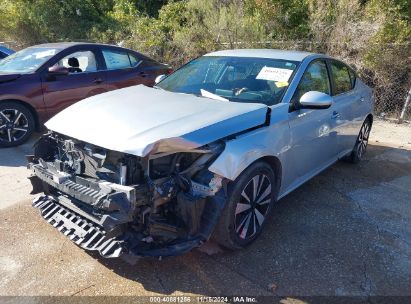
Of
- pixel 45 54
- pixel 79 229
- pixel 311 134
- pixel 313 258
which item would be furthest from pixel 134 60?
pixel 313 258

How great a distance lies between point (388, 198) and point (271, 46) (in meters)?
5.98

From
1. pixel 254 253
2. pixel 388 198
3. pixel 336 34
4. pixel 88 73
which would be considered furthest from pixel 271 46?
pixel 254 253

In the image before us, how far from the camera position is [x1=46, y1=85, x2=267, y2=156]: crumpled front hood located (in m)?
2.91

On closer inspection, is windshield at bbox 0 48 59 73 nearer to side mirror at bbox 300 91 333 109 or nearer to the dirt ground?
the dirt ground

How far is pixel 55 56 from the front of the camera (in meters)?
6.64

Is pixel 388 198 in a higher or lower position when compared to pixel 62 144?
lower

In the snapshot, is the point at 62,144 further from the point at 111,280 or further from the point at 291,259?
the point at 291,259

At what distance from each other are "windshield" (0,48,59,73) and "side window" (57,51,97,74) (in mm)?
251

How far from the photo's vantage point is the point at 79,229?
3123mm

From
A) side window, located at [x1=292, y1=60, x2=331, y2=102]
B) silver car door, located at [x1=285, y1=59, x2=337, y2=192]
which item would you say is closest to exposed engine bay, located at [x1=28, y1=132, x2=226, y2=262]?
silver car door, located at [x1=285, y1=59, x2=337, y2=192]

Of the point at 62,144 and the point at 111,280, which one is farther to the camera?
the point at 62,144

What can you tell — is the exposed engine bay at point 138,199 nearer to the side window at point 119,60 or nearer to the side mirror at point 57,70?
→ the side mirror at point 57,70

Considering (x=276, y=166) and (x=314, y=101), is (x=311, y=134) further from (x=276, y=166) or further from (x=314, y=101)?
(x=276, y=166)

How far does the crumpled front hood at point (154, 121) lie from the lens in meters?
2.91
